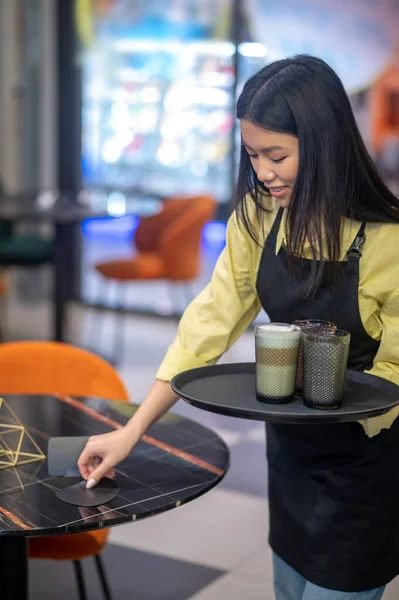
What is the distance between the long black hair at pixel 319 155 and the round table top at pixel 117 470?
1.36 ft

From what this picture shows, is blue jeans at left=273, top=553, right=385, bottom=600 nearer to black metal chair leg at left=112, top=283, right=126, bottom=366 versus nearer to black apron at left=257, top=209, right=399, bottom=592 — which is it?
black apron at left=257, top=209, right=399, bottom=592

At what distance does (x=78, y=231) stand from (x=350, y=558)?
5.84 meters

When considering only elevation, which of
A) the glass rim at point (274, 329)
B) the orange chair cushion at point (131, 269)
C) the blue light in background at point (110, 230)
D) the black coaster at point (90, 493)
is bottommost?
the blue light in background at point (110, 230)

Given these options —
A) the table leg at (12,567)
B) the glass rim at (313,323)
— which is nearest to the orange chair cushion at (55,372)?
the table leg at (12,567)

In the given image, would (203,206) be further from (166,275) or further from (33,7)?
(33,7)

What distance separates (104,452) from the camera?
5.24ft

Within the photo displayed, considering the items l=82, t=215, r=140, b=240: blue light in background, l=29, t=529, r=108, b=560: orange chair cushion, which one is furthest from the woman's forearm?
l=82, t=215, r=140, b=240: blue light in background

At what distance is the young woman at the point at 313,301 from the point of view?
1451 mm

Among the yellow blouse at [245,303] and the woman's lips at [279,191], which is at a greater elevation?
the woman's lips at [279,191]

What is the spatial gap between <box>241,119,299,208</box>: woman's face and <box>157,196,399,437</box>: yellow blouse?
11 centimetres

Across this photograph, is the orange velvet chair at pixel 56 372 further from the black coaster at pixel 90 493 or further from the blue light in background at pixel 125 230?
the blue light in background at pixel 125 230

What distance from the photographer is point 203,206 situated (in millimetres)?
5629

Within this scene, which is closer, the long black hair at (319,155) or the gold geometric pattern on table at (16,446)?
the long black hair at (319,155)

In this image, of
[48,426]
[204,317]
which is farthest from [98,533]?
[204,317]
